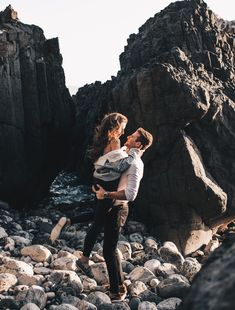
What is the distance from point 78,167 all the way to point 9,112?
20.6 feet

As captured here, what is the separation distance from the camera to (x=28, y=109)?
50.8 ft

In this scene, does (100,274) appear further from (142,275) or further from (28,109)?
(28,109)

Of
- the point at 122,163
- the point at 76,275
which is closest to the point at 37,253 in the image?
the point at 76,275

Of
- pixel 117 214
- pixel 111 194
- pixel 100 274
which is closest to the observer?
pixel 111 194

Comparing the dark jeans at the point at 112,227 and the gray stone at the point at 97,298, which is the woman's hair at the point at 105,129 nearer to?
the dark jeans at the point at 112,227

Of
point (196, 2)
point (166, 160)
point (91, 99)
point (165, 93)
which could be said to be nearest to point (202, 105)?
point (165, 93)

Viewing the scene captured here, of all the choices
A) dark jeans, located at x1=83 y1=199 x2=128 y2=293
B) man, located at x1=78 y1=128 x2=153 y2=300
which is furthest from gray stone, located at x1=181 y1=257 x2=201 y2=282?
dark jeans, located at x1=83 y1=199 x2=128 y2=293

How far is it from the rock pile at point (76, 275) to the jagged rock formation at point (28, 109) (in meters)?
3.10

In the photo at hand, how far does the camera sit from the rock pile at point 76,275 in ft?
21.0

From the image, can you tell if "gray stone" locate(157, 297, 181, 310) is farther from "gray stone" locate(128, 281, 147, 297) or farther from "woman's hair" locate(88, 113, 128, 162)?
"woman's hair" locate(88, 113, 128, 162)

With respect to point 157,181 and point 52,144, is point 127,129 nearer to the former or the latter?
point 157,181

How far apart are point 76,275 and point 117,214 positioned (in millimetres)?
1925

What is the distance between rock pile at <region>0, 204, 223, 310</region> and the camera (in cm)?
639

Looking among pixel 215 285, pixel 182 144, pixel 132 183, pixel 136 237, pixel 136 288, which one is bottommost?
pixel 136 288
